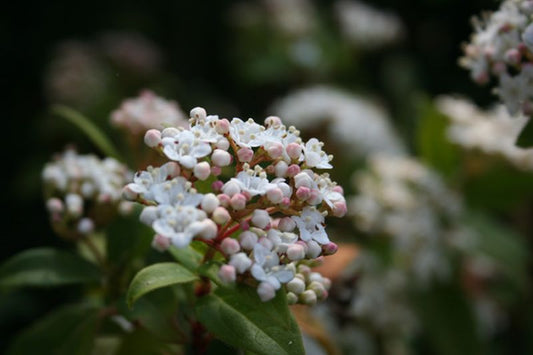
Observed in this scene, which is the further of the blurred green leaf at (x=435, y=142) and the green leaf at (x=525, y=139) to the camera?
the blurred green leaf at (x=435, y=142)

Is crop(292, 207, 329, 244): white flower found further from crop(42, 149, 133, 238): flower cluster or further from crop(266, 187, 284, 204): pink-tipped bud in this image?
crop(42, 149, 133, 238): flower cluster

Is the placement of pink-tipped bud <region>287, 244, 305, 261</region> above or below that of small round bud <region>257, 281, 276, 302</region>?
above

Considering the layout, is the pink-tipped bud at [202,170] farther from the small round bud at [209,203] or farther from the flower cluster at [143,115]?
the flower cluster at [143,115]

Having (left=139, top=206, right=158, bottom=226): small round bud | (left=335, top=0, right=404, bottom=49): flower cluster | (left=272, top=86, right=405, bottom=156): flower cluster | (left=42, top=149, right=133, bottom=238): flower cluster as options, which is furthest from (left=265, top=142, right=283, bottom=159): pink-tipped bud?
(left=335, top=0, right=404, bottom=49): flower cluster

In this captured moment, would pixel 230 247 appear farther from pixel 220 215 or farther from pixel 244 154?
pixel 244 154

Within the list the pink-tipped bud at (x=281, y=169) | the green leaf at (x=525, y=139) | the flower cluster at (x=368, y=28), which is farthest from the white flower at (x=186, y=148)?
the flower cluster at (x=368, y=28)

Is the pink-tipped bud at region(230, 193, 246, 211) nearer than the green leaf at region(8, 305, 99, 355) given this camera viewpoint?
Yes
